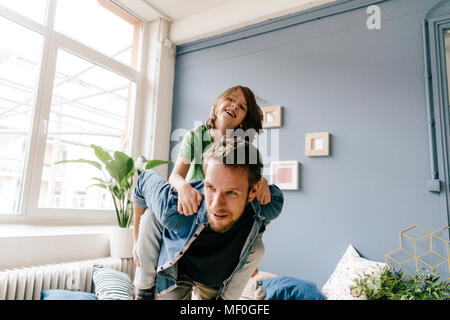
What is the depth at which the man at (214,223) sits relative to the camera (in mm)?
658

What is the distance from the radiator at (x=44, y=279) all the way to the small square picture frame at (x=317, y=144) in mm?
1805

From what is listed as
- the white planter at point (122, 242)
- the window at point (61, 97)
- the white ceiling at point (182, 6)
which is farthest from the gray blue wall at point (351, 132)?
the window at point (61, 97)

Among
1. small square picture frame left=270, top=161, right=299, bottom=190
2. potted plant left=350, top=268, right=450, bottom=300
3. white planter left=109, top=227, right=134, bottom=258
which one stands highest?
small square picture frame left=270, top=161, right=299, bottom=190

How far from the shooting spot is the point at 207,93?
322cm

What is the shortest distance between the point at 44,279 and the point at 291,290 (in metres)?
1.55

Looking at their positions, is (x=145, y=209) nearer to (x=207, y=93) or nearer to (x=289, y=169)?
(x=289, y=169)

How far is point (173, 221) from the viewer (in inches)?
28.4

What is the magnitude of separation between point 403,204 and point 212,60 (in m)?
2.22

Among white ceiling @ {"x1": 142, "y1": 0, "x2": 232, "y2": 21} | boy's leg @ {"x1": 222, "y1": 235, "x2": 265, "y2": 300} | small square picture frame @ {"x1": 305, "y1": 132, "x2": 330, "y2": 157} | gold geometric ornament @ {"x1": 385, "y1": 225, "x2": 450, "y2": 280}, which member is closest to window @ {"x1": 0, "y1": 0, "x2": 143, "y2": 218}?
white ceiling @ {"x1": 142, "y1": 0, "x2": 232, "y2": 21}

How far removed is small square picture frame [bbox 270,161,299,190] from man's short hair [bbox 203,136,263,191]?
1916 mm

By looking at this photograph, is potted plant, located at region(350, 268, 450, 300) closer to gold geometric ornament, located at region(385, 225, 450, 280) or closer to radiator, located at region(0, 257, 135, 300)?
gold geometric ornament, located at region(385, 225, 450, 280)

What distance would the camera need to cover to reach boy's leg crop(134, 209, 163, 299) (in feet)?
2.77

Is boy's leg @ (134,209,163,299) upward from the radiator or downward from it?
upward
